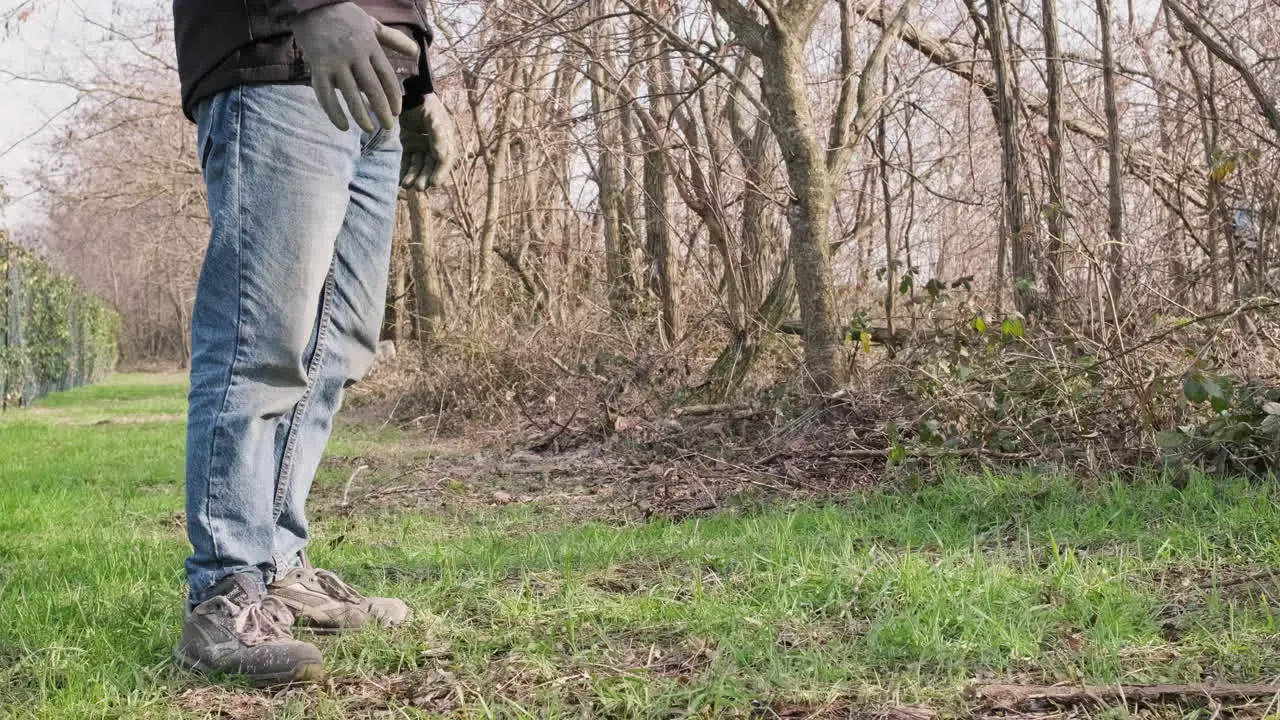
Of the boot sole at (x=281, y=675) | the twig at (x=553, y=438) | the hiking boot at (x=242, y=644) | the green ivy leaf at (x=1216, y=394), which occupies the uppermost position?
the green ivy leaf at (x=1216, y=394)

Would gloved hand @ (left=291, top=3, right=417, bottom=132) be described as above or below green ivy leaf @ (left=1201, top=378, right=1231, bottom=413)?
above

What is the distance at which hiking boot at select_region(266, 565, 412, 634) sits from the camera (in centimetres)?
243

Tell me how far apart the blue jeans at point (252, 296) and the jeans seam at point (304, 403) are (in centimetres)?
10

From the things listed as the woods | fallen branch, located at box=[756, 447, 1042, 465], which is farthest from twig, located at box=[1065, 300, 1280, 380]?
the woods

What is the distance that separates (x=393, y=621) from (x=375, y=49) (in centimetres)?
130

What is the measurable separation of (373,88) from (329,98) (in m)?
0.09

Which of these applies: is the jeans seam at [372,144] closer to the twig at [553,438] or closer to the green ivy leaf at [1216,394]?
the green ivy leaf at [1216,394]

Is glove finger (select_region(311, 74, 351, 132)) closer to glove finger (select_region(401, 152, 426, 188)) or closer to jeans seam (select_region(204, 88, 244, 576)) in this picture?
jeans seam (select_region(204, 88, 244, 576))

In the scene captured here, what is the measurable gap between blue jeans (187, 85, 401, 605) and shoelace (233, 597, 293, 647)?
2.7 inches

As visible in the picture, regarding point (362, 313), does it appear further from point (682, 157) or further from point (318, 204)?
point (682, 157)

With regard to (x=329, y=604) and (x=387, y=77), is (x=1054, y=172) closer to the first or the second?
(x=387, y=77)

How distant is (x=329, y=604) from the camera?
8.07 feet

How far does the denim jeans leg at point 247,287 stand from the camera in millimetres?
2172

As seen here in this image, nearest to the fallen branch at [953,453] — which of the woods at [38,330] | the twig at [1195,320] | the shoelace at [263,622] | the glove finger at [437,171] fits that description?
the twig at [1195,320]
